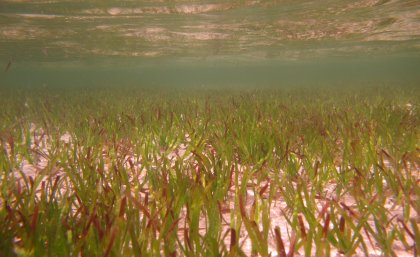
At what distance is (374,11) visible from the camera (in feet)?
56.4

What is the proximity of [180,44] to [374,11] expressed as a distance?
1822 cm

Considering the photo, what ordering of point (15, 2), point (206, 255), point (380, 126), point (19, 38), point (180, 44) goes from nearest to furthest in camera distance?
1. point (206, 255)
2. point (380, 126)
3. point (15, 2)
4. point (19, 38)
5. point (180, 44)

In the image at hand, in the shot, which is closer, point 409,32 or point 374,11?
point 374,11

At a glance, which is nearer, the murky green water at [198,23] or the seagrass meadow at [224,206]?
the seagrass meadow at [224,206]

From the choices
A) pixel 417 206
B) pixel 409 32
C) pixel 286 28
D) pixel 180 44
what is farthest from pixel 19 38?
pixel 409 32

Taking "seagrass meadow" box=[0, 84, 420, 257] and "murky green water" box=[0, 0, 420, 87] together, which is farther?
"murky green water" box=[0, 0, 420, 87]

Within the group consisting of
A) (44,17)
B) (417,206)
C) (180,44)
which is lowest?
(180,44)

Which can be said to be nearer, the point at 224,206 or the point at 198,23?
the point at 224,206

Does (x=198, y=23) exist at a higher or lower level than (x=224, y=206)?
higher

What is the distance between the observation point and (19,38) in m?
23.8

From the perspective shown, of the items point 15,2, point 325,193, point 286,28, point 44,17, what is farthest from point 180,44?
point 325,193

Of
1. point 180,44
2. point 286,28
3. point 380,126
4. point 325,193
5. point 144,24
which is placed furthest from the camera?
point 180,44

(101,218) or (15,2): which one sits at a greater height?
(15,2)

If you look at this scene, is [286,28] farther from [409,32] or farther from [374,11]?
[409,32]
